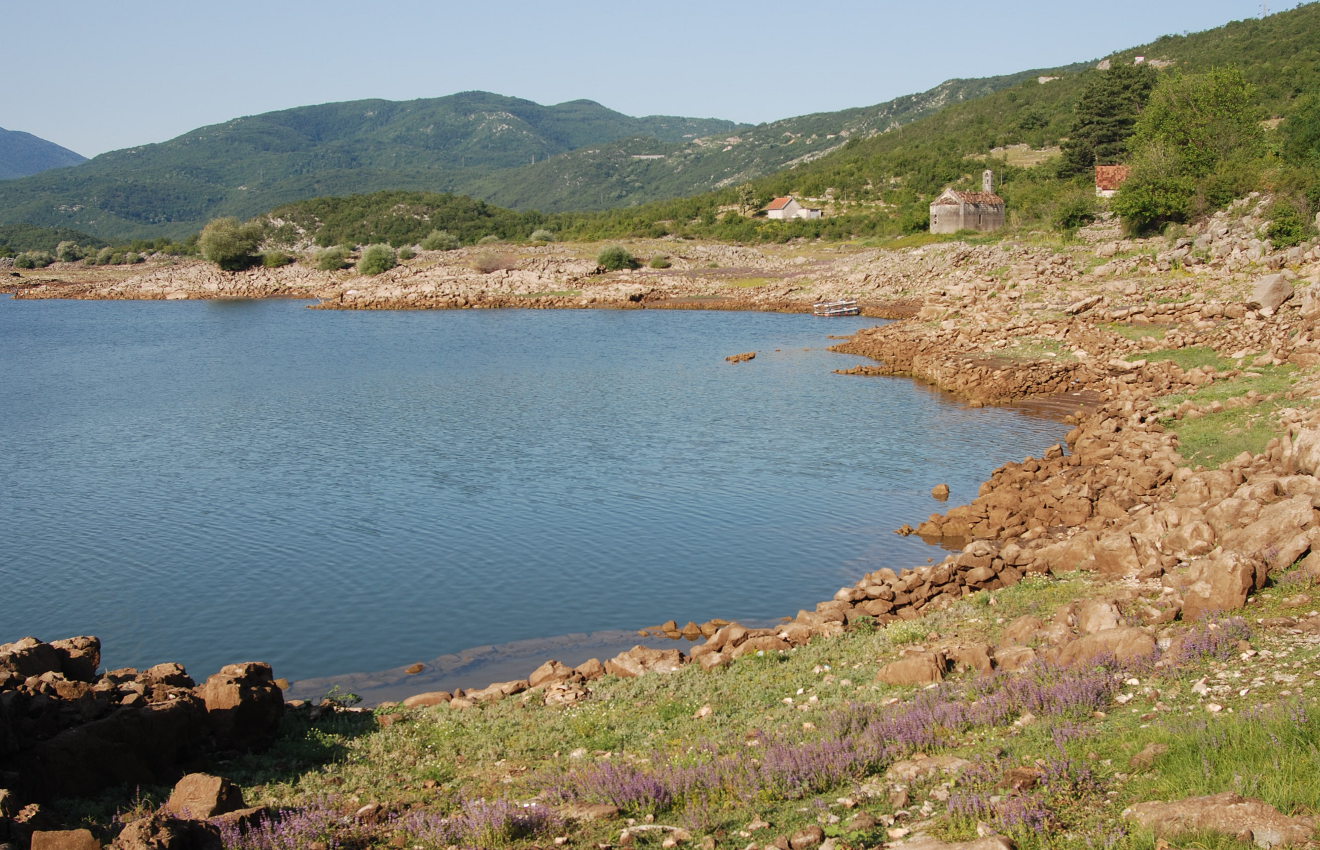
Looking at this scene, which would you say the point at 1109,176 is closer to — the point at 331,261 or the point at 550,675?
the point at 331,261

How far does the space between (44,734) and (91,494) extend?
55.5 ft

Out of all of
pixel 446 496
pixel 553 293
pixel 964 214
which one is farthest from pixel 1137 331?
pixel 553 293

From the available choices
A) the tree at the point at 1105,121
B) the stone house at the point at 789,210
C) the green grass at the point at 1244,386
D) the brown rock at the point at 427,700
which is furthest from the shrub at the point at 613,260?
the brown rock at the point at 427,700

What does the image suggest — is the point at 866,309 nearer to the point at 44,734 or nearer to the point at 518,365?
the point at 518,365

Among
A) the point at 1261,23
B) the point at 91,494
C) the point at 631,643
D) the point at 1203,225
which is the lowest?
the point at 631,643

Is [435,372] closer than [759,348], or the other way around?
[435,372]

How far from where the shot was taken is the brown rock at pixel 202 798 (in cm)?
779

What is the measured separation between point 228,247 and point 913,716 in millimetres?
107586

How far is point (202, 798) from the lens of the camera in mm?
7910

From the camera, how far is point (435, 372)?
44719 mm

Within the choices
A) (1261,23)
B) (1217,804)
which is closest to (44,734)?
(1217,804)

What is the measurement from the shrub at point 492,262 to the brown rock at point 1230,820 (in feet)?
269

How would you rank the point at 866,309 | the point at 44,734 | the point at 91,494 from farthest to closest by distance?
the point at 866,309
the point at 91,494
the point at 44,734

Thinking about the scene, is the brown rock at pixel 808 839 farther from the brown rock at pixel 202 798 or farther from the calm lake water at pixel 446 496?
the calm lake water at pixel 446 496
